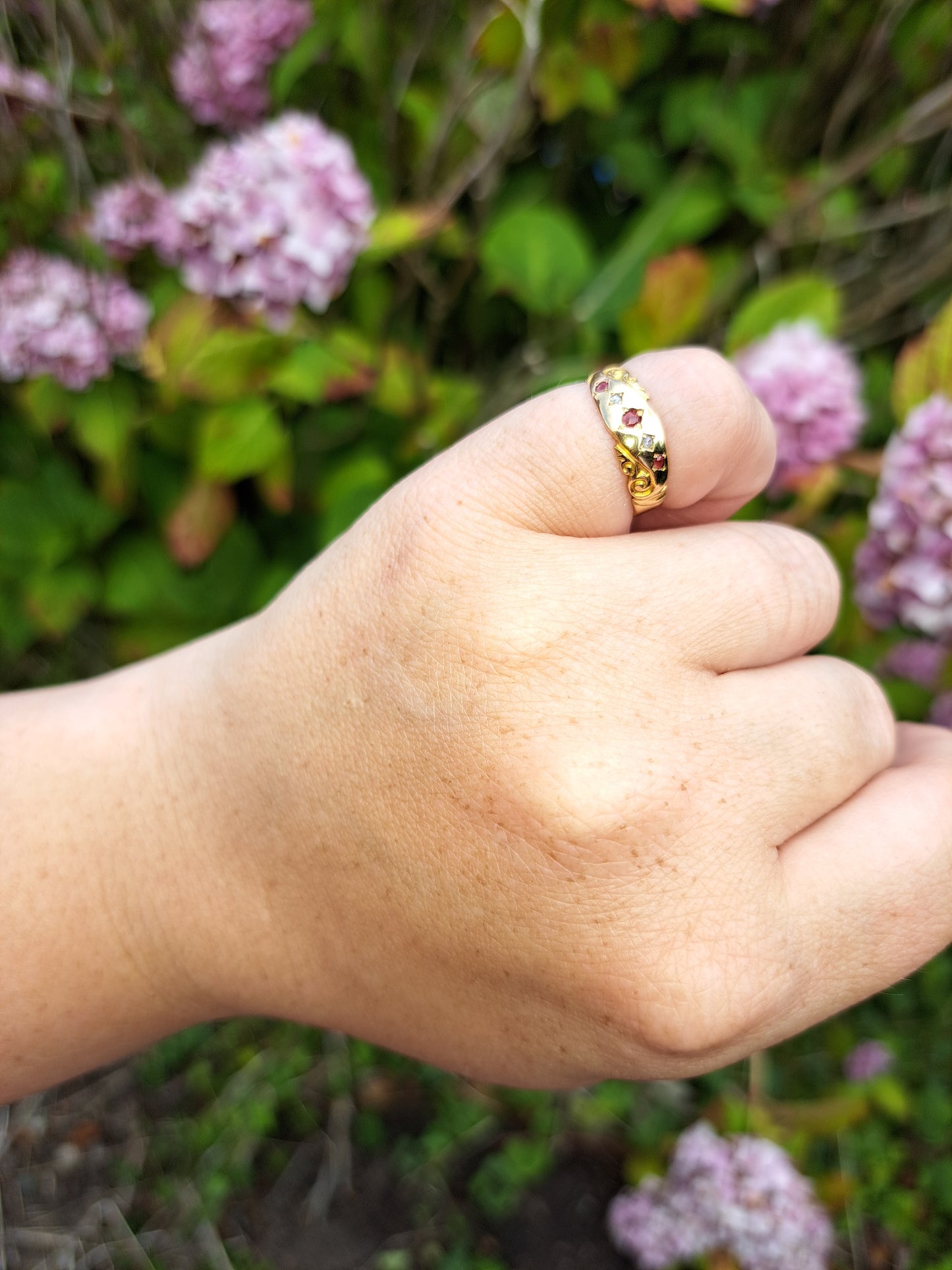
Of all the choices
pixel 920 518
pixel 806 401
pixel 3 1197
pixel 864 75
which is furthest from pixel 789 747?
pixel 3 1197

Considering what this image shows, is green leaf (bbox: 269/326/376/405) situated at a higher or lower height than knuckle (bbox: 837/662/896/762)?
higher

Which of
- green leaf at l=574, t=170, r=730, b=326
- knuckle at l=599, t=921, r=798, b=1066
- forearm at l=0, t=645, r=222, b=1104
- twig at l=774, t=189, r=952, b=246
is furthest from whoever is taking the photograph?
green leaf at l=574, t=170, r=730, b=326

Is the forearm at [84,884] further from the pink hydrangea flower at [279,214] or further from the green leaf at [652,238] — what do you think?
the green leaf at [652,238]

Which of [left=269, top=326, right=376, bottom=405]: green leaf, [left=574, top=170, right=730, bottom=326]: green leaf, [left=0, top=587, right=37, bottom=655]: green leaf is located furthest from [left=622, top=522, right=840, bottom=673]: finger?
[left=0, top=587, right=37, bottom=655]: green leaf

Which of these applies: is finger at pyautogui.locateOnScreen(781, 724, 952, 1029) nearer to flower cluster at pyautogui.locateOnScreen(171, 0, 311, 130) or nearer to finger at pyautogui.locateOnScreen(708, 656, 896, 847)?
finger at pyautogui.locateOnScreen(708, 656, 896, 847)

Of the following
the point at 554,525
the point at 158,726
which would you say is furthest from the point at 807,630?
the point at 158,726

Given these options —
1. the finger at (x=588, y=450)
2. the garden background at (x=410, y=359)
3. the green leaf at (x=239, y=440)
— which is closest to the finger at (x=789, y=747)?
the finger at (x=588, y=450)

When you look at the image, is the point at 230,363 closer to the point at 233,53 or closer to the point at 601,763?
the point at 233,53

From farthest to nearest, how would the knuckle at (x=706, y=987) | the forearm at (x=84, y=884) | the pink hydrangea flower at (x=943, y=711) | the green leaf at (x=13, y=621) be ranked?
1. the green leaf at (x=13, y=621)
2. the pink hydrangea flower at (x=943, y=711)
3. the forearm at (x=84, y=884)
4. the knuckle at (x=706, y=987)
